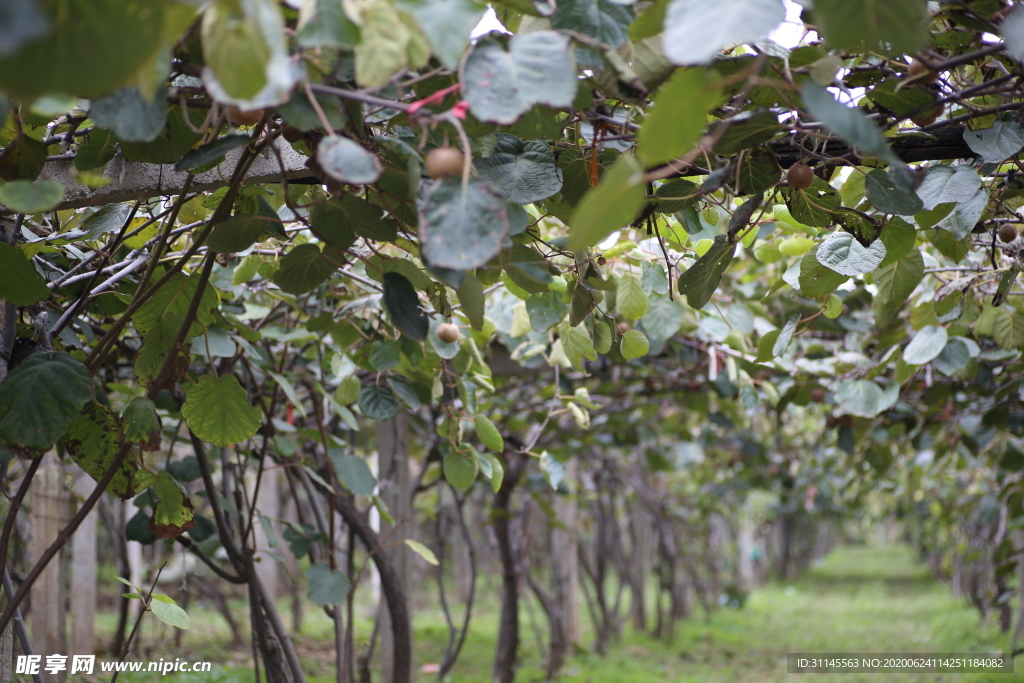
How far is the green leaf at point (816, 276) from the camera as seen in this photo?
1.22 metres

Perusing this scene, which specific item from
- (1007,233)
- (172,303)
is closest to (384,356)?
(172,303)

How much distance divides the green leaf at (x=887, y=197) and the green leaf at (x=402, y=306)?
0.59m

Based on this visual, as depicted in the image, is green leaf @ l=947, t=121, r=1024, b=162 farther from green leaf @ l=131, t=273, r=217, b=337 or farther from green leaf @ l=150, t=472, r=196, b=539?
green leaf @ l=150, t=472, r=196, b=539

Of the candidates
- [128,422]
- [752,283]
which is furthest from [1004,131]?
[752,283]

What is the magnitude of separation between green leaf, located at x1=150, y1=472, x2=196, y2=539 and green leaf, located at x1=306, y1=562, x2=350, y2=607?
584 mm

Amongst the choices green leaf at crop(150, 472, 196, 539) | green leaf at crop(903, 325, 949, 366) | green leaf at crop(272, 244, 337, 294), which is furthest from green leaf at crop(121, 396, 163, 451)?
green leaf at crop(903, 325, 949, 366)

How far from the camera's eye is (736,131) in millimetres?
793

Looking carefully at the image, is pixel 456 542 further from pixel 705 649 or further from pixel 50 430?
pixel 50 430

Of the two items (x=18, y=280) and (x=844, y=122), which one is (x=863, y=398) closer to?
(x=844, y=122)

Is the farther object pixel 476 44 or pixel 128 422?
pixel 128 422

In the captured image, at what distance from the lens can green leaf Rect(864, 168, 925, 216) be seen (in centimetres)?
90

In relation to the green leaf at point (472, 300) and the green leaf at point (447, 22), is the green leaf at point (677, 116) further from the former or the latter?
the green leaf at point (472, 300)

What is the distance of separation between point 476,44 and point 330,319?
111 centimetres

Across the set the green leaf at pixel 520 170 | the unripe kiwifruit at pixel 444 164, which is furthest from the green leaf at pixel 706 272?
the unripe kiwifruit at pixel 444 164
